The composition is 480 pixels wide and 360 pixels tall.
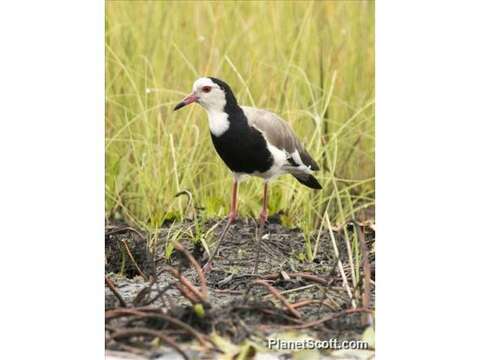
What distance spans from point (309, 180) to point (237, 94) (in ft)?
1.74

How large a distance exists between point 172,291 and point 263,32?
1.37 meters

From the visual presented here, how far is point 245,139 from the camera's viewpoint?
179 inches

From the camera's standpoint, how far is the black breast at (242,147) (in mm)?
4531

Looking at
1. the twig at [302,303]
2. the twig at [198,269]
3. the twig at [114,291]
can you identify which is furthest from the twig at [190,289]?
the twig at [302,303]

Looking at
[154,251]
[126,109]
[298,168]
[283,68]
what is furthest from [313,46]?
[154,251]

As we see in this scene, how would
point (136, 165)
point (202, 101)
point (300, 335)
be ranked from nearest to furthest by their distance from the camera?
1. point (300, 335)
2. point (202, 101)
3. point (136, 165)

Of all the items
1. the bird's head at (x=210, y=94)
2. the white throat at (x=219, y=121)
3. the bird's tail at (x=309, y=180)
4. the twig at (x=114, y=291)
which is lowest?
the twig at (x=114, y=291)

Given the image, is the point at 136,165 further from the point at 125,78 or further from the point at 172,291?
the point at 172,291

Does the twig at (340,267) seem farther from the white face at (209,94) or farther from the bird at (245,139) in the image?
the white face at (209,94)

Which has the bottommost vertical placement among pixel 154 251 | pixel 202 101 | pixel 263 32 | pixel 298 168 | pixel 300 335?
pixel 300 335

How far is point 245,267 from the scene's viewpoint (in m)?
4.60

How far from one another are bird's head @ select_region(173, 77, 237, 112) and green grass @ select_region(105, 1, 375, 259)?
1.09 feet

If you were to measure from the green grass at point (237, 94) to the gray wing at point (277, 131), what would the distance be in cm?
10

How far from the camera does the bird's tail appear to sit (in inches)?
Answer: 188
